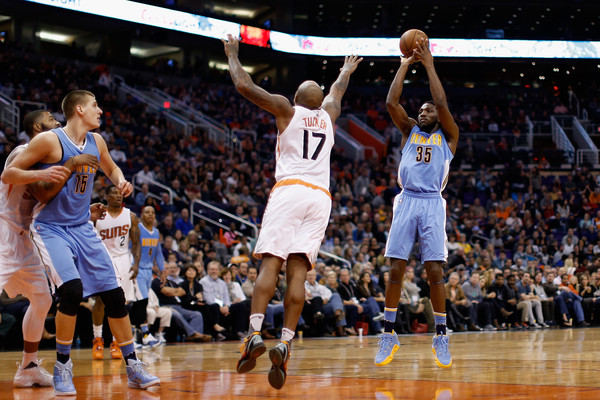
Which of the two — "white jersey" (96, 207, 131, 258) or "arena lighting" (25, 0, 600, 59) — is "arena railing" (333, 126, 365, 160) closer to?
"arena lighting" (25, 0, 600, 59)

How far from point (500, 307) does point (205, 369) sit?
32.5 feet

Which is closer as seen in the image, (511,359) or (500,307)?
(511,359)

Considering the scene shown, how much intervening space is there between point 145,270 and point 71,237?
4443 millimetres

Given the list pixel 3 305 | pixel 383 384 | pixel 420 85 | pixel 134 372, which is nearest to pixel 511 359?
pixel 383 384

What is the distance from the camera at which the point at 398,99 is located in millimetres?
6199

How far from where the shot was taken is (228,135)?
951 inches

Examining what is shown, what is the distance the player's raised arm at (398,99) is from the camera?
6233 mm

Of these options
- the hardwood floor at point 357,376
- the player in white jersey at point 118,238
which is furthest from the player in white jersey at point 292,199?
the player in white jersey at point 118,238

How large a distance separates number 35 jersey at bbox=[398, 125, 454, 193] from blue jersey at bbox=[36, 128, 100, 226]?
2661mm

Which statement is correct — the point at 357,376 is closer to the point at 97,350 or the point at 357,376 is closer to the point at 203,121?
the point at 97,350

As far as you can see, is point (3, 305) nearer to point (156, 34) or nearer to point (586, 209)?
point (586, 209)

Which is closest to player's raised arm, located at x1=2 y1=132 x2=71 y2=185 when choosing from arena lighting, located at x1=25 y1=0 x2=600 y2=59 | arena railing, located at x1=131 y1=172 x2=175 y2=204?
arena railing, located at x1=131 y1=172 x2=175 y2=204

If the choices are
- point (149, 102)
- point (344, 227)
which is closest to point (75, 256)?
point (344, 227)

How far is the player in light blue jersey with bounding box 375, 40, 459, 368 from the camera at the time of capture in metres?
6.10
